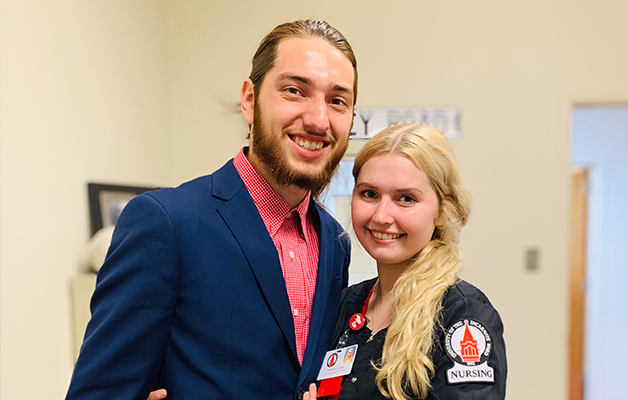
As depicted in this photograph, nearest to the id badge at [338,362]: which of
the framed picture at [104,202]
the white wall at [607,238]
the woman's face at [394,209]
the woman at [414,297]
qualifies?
the woman at [414,297]

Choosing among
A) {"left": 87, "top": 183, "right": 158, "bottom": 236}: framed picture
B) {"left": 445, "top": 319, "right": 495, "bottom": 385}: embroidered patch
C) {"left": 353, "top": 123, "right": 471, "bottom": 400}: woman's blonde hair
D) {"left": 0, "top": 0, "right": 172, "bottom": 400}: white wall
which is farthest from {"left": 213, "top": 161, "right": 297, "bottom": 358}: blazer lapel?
{"left": 87, "top": 183, "right": 158, "bottom": 236}: framed picture

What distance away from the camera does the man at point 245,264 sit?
3.25ft

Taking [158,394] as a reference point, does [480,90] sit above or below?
above

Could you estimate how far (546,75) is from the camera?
3105mm

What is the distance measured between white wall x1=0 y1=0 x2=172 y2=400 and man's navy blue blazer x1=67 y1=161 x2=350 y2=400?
1055mm

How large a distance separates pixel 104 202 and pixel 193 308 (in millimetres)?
1604

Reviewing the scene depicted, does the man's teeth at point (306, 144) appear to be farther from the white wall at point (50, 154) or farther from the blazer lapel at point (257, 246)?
the white wall at point (50, 154)

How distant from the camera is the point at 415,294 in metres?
1.17

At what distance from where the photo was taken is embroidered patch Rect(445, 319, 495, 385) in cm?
103

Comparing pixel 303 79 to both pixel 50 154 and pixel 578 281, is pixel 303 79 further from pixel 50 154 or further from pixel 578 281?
pixel 578 281

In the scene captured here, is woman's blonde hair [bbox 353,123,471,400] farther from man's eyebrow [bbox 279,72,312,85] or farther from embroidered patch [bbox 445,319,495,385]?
man's eyebrow [bbox 279,72,312,85]

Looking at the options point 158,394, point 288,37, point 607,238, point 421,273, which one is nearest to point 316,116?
point 288,37

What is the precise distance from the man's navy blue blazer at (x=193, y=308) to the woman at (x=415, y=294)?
0.50ft

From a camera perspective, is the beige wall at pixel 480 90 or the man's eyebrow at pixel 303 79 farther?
the beige wall at pixel 480 90
